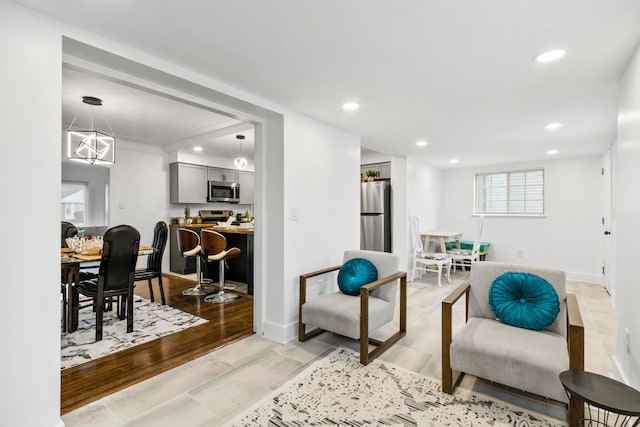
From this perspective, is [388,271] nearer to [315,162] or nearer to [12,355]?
[315,162]

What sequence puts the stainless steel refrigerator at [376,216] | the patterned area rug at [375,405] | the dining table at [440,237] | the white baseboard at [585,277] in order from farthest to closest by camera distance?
the dining table at [440,237]
the stainless steel refrigerator at [376,216]
the white baseboard at [585,277]
the patterned area rug at [375,405]

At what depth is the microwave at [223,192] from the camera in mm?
6289

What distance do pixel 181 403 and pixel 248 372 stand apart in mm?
513

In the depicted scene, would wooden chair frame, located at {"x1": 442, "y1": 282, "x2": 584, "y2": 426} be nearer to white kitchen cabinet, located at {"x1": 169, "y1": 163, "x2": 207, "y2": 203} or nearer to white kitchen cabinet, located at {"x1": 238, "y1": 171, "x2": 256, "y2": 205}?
white kitchen cabinet, located at {"x1": 169, "y1": 163, "x2": 207, "y2": 203}

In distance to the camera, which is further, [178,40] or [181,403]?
[181,403]

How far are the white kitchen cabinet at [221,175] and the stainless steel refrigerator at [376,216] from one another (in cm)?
287

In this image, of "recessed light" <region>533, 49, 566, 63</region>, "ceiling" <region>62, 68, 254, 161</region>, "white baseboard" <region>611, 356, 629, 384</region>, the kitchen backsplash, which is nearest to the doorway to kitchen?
"ceiling" <region>62, 68, 254, 161</region>

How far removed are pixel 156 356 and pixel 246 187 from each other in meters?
4.77

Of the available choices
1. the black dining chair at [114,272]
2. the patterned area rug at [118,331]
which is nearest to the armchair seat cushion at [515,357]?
the patterned area rug at [118,331]

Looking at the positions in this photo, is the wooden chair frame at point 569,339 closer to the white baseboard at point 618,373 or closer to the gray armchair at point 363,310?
the white baseboard at point 618,373

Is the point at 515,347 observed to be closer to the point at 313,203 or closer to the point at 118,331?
the point at 313,203

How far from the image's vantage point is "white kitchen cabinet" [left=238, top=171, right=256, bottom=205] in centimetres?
693

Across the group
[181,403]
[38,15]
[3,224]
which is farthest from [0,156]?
[181,403]

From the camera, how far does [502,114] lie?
3176 mm
